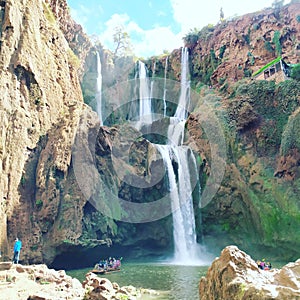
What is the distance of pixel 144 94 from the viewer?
44188 millimetres

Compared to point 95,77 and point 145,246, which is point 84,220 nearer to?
point 145,246

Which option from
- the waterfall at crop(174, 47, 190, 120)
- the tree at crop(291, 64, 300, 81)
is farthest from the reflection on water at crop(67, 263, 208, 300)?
the waterfall at crop(174, 47, 190, 120)

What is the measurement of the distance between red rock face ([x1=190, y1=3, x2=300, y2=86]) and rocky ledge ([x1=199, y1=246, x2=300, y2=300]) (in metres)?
28.4

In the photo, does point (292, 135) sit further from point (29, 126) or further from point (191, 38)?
point (191, 38)

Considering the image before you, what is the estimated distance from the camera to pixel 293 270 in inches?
217

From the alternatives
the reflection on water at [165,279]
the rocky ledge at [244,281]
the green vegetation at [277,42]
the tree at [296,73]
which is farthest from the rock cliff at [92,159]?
the rocky ledge at [244,281]

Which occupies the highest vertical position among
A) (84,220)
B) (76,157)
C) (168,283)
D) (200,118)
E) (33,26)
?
(33,26)

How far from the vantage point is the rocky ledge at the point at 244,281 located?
15.8 ft

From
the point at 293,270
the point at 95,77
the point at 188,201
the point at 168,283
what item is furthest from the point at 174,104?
Answer: the point at 293,270

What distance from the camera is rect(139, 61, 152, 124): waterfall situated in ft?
141

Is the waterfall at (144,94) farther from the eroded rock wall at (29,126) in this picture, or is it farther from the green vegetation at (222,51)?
the eroded rock wall at (29,126)

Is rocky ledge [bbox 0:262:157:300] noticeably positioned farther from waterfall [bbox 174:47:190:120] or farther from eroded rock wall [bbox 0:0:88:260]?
waterfall [bbox 174:47:190:120]

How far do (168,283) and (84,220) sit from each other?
8.83m

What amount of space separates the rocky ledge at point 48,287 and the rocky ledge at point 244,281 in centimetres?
520
